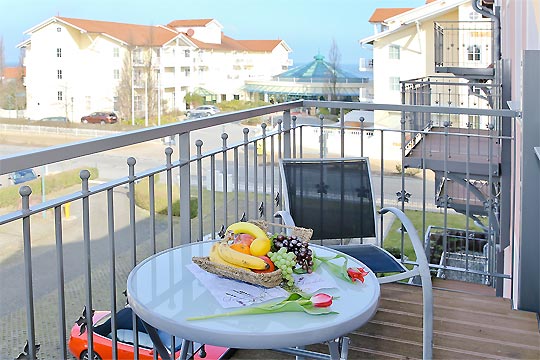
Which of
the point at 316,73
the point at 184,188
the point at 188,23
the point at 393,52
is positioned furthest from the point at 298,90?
the point at 184,188

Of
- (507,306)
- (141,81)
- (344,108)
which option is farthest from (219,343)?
(141,81)

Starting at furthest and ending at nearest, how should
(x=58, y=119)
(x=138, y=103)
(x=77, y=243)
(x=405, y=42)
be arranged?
(x=138, y=103), (x=58, y=119), (x=405, y=42), (x=77, y=243)

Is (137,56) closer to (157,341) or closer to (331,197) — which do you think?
(331,197)

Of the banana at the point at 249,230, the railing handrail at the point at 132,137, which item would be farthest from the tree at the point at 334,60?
the banana at the point at 249,230

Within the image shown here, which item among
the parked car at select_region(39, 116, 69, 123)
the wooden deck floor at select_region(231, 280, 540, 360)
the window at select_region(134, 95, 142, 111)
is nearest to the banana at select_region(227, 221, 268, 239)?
the wooden deck floor at select_region(231, 280, 540, 360)

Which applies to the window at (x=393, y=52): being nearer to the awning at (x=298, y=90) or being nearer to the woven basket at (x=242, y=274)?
the awning at (x=298, y=90)

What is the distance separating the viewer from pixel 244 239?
3.65 ft

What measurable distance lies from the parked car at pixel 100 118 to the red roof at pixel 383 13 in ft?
27.2

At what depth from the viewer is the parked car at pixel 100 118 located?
17625 mm

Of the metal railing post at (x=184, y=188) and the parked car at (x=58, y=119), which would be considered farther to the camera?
the parked car at (x=58, y=119)

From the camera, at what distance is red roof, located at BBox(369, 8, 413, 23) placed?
671 inches

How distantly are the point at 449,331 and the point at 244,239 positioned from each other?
3.31 ft

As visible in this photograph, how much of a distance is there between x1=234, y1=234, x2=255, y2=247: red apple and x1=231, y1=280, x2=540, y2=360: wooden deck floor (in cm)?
69

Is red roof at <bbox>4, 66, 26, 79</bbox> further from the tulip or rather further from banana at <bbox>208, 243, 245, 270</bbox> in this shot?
the tulip
